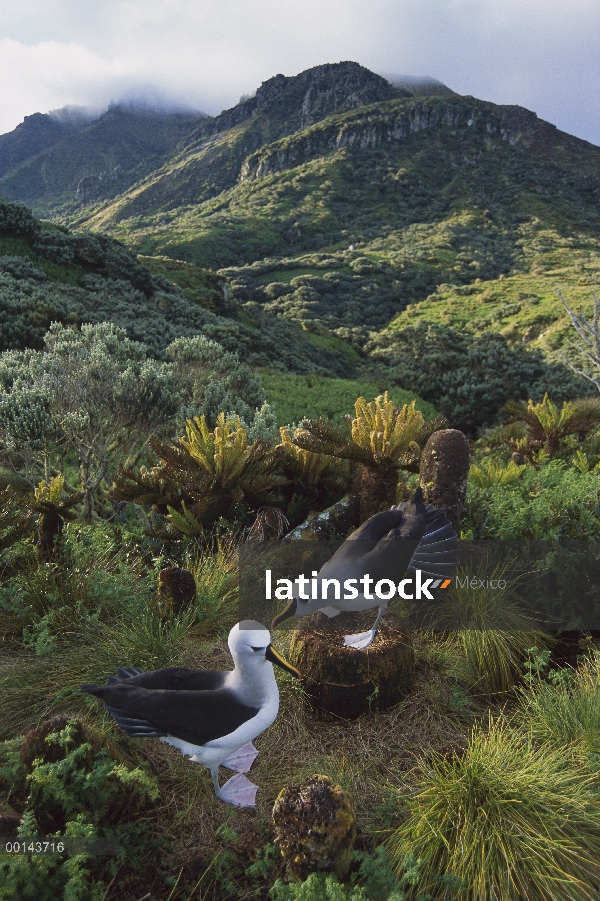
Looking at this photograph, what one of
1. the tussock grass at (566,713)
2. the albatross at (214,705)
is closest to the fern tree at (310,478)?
the tussock grass at (566,713)

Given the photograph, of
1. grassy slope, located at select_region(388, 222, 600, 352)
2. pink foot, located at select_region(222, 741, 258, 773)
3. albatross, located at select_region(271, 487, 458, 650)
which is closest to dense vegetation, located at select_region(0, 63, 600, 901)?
pink foot, located at select_region(222, 741, 258, 773)

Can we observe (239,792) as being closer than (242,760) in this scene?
Yes

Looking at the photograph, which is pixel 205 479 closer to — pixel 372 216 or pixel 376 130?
pixel 372 216

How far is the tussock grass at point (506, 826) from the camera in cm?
200

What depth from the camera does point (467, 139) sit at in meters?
100

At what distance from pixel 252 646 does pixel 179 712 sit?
42cm

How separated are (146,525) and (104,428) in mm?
1845

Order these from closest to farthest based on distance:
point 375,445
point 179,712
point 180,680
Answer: point 179,712, point 180,680, point 375,445

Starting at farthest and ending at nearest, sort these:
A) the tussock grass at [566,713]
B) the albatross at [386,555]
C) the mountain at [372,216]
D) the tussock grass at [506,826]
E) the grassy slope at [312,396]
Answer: the mountain at [372,216], the grassy slope at [312,396], the albatross at [386,555], the tussock grass at [566,713], the tussock grass at [506,826]

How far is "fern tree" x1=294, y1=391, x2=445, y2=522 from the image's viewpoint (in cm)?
496

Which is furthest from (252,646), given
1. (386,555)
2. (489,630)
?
(489,630)

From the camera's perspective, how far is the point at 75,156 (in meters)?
164

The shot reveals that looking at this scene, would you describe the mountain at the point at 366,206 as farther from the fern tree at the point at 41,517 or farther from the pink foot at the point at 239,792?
the pink foot at the point at 239,792

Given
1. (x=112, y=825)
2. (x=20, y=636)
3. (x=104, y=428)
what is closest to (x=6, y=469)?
(x=104, y=428)
